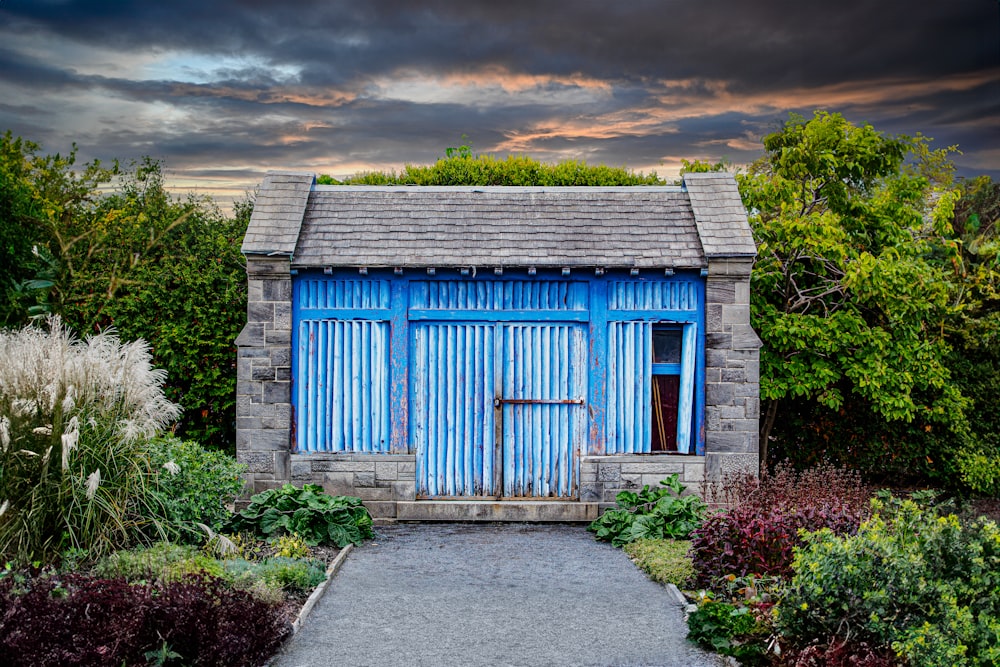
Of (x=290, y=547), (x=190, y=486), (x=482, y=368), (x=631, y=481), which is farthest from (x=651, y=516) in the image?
(x=190, y=486)

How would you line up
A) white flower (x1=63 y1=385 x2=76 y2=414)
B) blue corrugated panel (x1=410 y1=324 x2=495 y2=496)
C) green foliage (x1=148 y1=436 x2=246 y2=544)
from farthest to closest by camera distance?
blue corrugated panel (x1=410 y1=324 x2=495 y2=496) < green foliage (x1=148 y1=436 x2=246 y2=544) < white flower (x1=63 y1=385 x2=76 y2=414)

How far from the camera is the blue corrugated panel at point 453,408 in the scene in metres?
10.6

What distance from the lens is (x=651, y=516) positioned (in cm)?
944

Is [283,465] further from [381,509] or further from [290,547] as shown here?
[290,547]

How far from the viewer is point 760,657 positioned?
591 cm

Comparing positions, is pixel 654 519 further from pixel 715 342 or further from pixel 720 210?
pixel 720 210

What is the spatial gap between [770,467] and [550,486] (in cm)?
409

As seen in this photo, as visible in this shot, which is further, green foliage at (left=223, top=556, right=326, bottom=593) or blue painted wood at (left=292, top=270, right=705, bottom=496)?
blue painted wood at (left=292, top=270, right=705, bottom=496)

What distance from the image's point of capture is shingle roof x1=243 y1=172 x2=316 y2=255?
10.4 meters

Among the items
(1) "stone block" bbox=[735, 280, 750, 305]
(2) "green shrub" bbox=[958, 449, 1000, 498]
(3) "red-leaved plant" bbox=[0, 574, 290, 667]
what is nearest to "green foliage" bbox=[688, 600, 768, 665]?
(3) "red-leaved plant" bbox=[0, 574, 290, 667]

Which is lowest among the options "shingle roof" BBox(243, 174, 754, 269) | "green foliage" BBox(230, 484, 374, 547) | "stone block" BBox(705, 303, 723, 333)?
"green foliage" BBox(230, 484, 374, 547)

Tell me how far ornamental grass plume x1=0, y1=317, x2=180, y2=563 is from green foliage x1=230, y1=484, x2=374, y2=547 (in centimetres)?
143

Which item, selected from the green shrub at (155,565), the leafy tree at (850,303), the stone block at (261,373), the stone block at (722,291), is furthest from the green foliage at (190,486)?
the leafy tree at (850,303)

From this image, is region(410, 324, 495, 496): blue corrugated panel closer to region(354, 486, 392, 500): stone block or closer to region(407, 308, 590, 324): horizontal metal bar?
region(407, 308, 590, 324): horizontal metal bar
